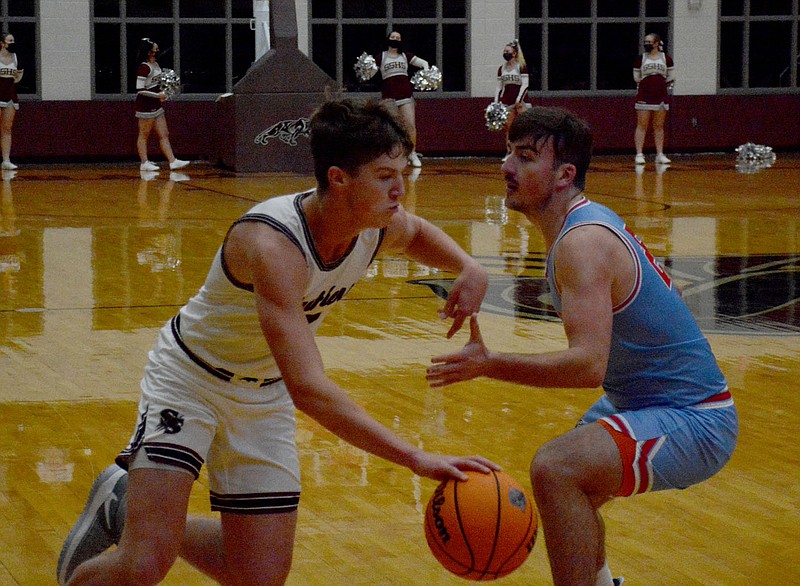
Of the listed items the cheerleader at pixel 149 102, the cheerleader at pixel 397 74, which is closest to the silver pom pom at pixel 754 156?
the cheerleader at pixel 397 74

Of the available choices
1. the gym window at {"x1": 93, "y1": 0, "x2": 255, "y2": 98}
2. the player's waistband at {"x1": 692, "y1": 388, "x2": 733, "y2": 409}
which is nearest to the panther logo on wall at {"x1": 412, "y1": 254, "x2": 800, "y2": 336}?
the player's waistband at {"x1": 692, "y1": 388, "x2": 733, "y2": 409}

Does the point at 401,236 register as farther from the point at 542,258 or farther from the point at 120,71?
the point at 120,71

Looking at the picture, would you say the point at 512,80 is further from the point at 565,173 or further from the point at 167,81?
the point at 565,173

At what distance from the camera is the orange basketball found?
10.8ft

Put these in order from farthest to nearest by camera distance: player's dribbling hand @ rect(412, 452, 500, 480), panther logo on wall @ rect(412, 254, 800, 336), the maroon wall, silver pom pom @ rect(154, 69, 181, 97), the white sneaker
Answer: the maroon wall → the white sneaker → silver pom pom @ rect(154, 69, 181, 97) → panther logo on wall @ rect(412, 254, 800, 336) → player's dribbling hand @ rect(412, 452, 500, 480)

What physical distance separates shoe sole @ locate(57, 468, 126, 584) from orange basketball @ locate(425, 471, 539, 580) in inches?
35.5

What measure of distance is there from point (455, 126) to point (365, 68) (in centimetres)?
269

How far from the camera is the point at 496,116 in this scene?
71.3ft

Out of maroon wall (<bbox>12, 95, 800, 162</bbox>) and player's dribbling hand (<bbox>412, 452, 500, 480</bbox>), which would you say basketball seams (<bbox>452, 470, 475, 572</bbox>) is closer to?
player's dribbling hand (<bbox>412, 452, 500, 480</bbox>)

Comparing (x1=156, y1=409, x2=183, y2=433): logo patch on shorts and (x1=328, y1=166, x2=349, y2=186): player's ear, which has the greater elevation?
(x1=328, y1=166, x2=349, y2=186): player's ear

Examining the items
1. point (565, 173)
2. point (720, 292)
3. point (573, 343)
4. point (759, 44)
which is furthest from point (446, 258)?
point (759, 44)

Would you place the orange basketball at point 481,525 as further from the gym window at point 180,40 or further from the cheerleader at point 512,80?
the gym window at point 180,40

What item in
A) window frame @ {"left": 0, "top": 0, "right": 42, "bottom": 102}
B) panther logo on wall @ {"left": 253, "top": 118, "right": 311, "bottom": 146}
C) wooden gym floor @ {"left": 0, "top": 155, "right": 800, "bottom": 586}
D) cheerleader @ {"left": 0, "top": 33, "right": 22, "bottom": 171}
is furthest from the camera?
window frame @ {"left": 0, "top": 0, "right": 42, "bottom": 102}

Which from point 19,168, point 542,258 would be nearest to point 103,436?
A: point 542,258
